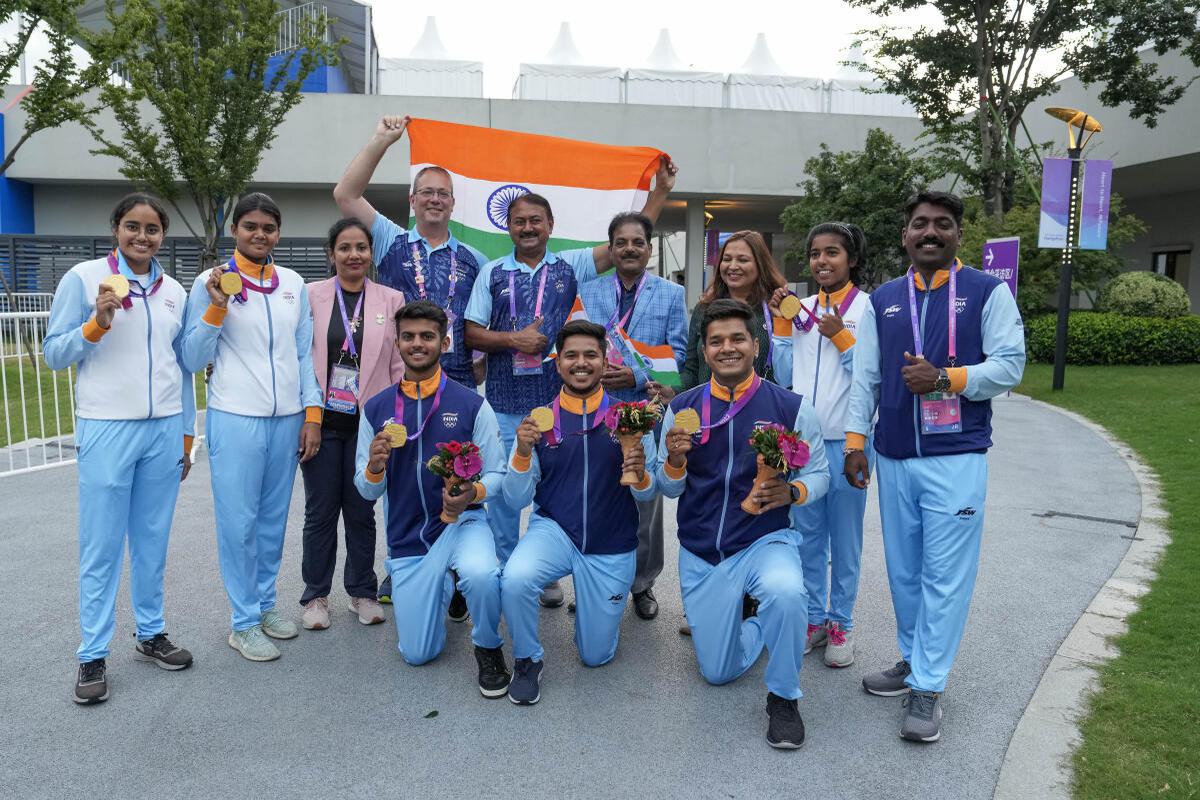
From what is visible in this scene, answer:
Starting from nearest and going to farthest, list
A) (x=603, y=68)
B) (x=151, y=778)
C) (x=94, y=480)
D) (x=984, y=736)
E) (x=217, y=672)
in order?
(x=151, y=778) < (x=984, y=736) < (x=94, y=480) < (x=217, y=672) < (x=603, y=68)

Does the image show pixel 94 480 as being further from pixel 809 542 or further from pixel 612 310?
pixel 809 542

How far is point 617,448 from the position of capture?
14.0 ft

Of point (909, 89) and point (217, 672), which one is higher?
point (909, 89)

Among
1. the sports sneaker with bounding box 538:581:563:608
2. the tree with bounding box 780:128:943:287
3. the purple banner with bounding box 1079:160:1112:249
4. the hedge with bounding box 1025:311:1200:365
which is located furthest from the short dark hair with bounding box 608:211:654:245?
the tree with bounding box 780:128:943:287

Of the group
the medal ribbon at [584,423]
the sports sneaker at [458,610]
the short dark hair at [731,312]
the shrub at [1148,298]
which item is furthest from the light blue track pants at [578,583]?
the shrub at [1148,298]

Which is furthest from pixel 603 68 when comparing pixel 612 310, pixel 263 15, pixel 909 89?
pixel 612 310

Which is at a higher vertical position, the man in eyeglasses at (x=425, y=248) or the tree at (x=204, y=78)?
the tree at (x=204, y=78)

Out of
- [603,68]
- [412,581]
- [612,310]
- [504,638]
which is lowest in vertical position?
[504,638]

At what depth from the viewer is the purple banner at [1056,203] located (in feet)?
45.9

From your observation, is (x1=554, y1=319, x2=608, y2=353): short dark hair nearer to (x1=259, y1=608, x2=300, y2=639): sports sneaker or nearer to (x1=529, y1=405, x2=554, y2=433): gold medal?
(x1=529, y1=405, x2=554, y2=433): gold medal

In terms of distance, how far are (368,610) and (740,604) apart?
2.15m

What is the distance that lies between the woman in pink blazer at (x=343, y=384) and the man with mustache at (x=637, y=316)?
120 cm

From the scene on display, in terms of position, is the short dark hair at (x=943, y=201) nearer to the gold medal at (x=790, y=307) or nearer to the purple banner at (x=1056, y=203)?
the gold medal at (x=790, y=307)

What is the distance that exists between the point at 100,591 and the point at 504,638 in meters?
1.96
